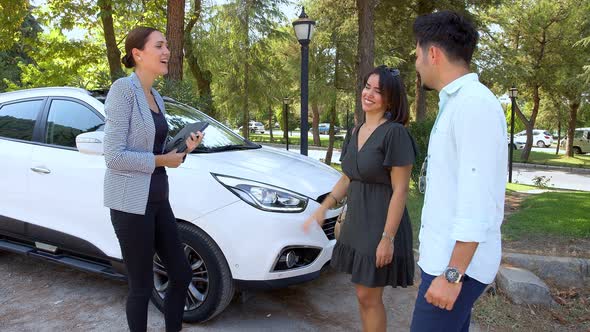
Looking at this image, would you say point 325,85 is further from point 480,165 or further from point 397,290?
point 480,165

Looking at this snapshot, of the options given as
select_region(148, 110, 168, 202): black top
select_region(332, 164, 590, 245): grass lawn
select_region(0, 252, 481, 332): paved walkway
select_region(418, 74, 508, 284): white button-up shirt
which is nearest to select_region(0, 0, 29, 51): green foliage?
select_region(0, 252, 481, 332): paved walkway

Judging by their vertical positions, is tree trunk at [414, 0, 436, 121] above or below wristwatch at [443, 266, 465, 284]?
above

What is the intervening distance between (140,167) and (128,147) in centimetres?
13

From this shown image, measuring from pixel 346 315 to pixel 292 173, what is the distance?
1.21m

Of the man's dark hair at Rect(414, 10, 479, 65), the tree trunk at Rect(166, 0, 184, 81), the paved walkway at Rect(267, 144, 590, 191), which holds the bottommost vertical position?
the paved walkway at Rect(267, 144, 590, 191)

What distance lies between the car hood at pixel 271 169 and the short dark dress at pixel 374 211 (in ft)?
2.39

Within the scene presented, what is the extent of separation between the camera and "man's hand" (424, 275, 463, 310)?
1.59m

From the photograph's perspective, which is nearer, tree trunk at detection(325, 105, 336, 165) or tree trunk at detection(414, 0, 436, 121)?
tree trunk at detection(414, 0, 436, 121)

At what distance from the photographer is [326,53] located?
83.3 ft

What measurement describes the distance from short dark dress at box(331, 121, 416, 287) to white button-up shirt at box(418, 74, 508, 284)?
2.73 ft

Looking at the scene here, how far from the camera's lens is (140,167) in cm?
242

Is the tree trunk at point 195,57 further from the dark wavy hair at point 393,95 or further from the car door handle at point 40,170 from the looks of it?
the dark wavy hair at point 393,95

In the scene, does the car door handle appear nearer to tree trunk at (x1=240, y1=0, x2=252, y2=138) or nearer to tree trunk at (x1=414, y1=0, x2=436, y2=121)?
tree trunk at (x1=240, y1=0, x2=252, y2=138)

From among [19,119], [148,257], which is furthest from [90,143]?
[19,119]
